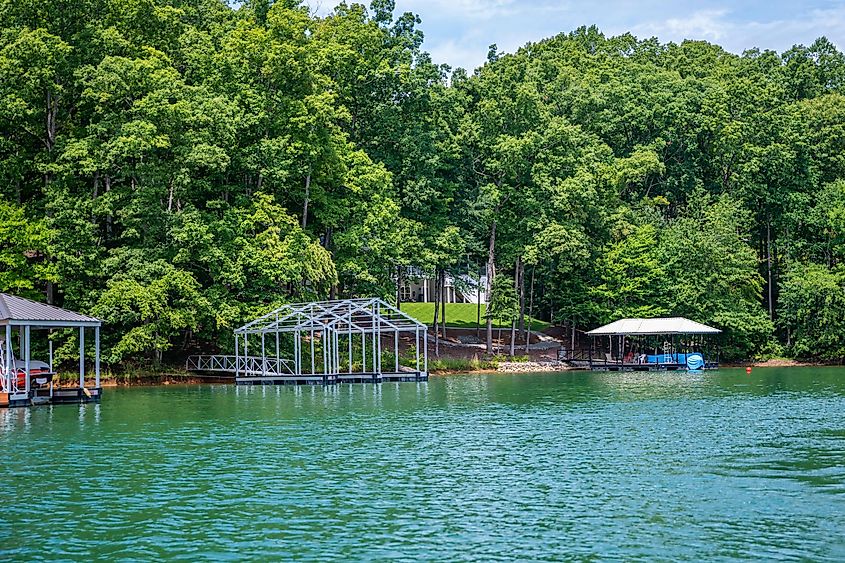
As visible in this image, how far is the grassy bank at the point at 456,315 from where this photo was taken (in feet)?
254

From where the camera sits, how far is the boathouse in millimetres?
49719

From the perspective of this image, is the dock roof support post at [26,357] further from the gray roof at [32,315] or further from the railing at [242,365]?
the railing at [242,365]

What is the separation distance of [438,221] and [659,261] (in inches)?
631

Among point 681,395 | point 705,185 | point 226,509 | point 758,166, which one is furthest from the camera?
point 705,185

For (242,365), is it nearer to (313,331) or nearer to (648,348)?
(313,331)

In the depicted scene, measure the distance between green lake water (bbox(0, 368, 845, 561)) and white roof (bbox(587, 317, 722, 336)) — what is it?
2379cm

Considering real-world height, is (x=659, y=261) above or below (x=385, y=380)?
above

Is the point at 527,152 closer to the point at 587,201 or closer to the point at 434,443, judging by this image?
the point at 587,201

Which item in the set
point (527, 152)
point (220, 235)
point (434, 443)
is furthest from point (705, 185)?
point (434, 443)

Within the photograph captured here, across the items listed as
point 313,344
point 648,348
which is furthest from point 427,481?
point 648,348

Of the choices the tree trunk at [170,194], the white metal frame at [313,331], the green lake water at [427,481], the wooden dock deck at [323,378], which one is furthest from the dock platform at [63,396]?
the tree trunk at [170,194]

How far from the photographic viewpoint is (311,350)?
171 feet

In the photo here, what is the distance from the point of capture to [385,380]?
52875 mm

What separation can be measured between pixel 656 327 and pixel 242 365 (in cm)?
2597
